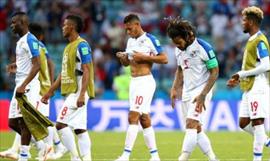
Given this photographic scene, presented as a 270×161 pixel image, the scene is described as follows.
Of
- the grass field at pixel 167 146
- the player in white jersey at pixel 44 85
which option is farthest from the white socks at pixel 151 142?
the player in white jersey at pixel 44 85

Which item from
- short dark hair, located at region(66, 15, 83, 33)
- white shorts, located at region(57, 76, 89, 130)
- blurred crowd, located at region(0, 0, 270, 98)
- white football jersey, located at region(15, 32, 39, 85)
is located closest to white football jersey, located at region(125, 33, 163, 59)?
short dark hair, located at region(66, 15, 83, 33)

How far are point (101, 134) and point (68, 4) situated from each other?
8021 mm

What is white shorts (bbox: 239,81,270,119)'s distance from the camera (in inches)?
508

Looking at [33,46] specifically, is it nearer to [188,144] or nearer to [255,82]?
[188,144]

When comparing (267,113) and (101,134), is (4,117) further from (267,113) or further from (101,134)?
(267,113)

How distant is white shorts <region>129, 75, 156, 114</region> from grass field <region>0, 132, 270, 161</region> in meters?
1.17

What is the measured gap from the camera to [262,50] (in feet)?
41.9

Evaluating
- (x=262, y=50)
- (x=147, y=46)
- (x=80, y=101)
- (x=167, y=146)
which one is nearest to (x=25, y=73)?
(x=80, y=101)

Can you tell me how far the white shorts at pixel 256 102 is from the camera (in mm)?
12891

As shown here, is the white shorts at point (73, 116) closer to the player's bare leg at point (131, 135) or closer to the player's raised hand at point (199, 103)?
the player's bare leg at point (131, 135)

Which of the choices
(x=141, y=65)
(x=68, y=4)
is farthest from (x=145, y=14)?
(x=141, y=65)

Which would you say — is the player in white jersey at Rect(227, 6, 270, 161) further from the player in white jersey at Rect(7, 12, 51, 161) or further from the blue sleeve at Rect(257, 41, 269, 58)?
the player in white jersey at Rect(7, 12, 51, 161)

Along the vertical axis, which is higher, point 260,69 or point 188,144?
point 260,69

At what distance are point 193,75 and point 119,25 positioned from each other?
16.0m
